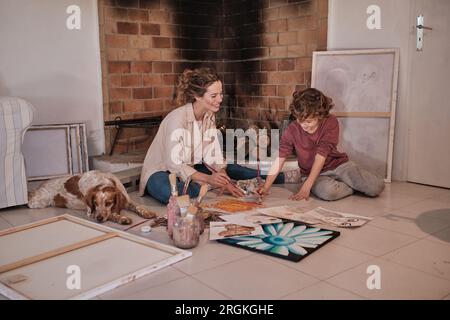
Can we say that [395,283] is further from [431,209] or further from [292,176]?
[292,176]

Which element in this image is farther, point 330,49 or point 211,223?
point 330,49

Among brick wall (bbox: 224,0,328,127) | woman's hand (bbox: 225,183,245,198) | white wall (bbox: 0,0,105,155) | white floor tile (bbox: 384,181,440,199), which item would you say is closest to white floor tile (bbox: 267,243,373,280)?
woman's hand (bbox: 225,183,245,198)

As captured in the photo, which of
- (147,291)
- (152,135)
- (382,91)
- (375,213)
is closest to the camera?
(147,291)

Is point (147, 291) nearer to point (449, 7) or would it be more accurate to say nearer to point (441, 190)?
point (441, 190)

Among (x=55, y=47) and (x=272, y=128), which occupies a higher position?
(x=55, y=47)

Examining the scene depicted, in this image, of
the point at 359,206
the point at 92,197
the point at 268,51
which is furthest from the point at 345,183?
the point at 268,51

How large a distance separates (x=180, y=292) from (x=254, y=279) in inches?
11.7

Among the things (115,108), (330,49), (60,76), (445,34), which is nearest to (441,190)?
(445,34)

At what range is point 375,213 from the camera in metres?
2.70

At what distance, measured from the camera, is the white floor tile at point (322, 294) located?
5.48 feet

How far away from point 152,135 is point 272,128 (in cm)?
111

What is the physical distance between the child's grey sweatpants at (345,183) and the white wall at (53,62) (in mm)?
2048

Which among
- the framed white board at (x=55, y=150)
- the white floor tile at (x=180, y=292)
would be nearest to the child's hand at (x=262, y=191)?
the white floor tile at (x=180, y=292)

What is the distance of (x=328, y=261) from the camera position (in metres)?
1.99
